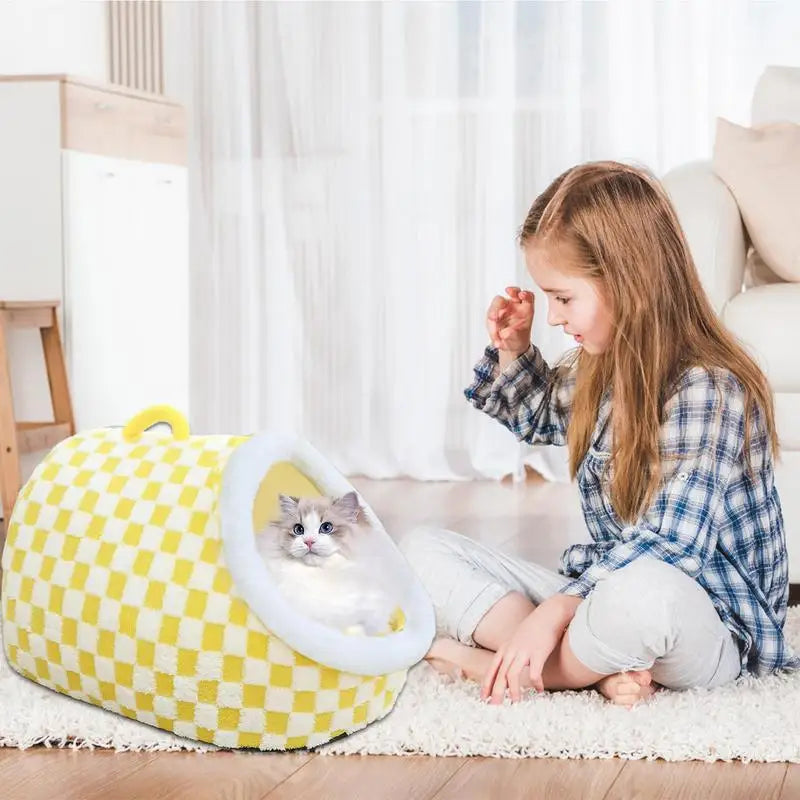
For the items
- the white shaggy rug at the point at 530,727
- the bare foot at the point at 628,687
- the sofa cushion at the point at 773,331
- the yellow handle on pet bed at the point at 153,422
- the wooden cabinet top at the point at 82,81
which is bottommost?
the white shaggy rug at the point at 530,727

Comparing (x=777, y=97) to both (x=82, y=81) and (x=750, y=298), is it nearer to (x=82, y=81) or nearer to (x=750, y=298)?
(x=750, y=298)

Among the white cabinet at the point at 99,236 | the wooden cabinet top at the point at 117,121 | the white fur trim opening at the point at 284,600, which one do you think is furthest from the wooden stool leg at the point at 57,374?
the white fur trim opening at the point at 284,600

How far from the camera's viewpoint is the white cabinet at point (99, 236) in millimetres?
2713

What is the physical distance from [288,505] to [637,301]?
47 centimetres

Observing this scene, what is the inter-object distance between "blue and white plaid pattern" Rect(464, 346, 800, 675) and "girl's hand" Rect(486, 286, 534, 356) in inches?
6.4

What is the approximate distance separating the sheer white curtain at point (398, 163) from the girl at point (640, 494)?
170 cm

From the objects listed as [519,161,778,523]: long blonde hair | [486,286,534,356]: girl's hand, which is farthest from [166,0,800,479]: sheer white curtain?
[519,161,778,523]: long blonde hair

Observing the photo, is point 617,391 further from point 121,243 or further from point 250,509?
point 121,243

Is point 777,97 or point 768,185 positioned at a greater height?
point 777,97

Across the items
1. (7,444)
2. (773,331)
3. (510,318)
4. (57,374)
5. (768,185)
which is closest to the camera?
(510,318)

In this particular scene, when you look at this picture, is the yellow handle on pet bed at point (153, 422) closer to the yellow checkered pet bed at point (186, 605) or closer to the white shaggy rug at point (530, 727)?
the yellow checkered pet bed at point (186, 605)

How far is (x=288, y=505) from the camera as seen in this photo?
1.26m

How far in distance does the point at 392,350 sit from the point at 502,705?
2.04 metres

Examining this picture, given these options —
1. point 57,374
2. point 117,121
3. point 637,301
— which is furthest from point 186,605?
point 117,121
